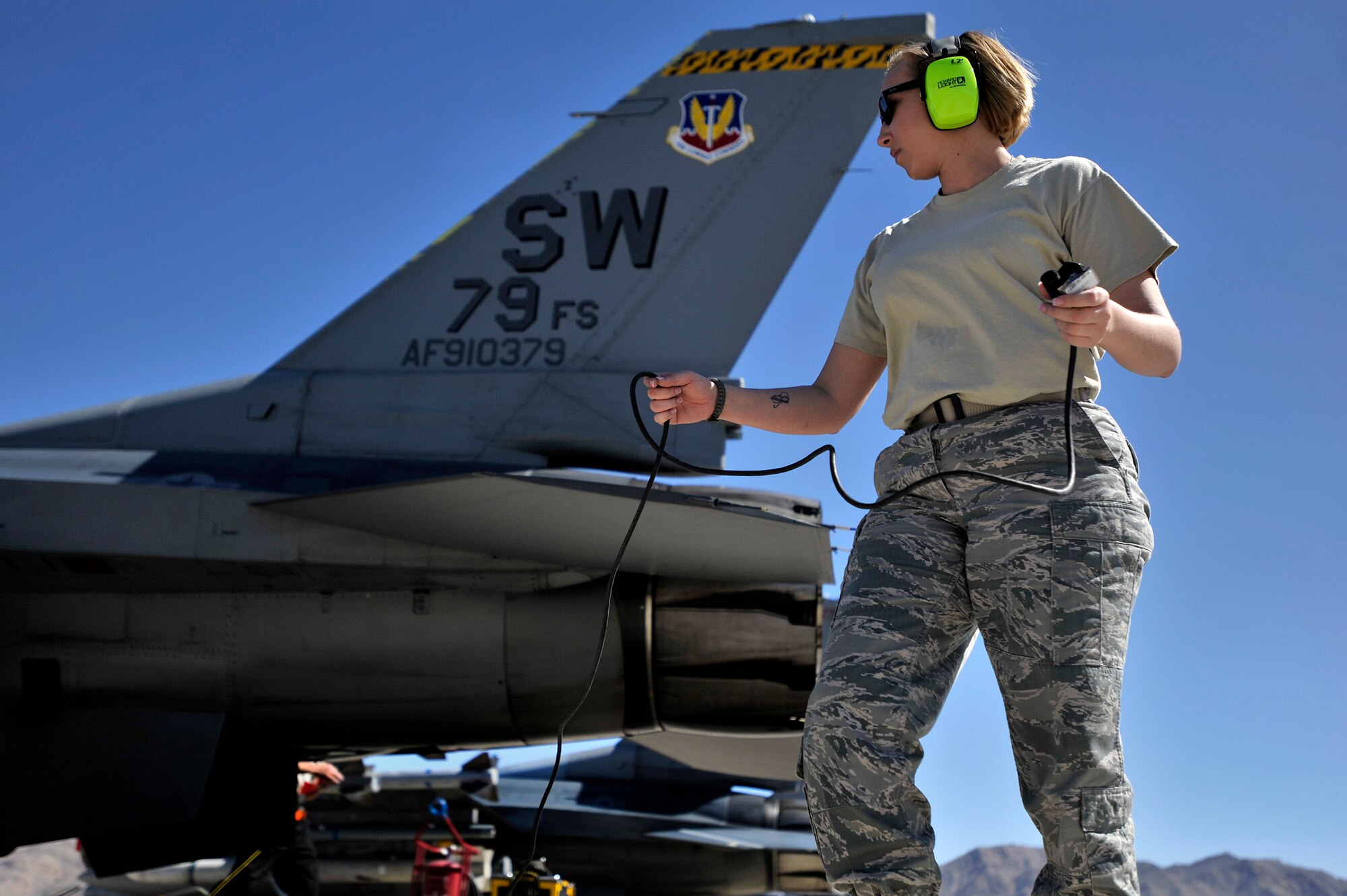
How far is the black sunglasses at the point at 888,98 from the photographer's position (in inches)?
70.6

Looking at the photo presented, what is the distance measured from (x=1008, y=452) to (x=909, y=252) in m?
0.39

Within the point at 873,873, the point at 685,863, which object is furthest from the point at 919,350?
the point at 685,863

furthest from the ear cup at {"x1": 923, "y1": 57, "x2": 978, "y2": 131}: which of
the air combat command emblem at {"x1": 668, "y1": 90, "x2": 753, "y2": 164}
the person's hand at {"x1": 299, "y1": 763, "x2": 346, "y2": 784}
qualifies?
the person's hand at {"x1": 299, "y1": 763, "x2": 346, "y2": 784}

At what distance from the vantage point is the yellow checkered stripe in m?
4.79

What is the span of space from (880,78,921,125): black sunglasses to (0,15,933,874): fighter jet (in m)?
1.98

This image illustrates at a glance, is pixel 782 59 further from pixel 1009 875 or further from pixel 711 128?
pixel 1009 875

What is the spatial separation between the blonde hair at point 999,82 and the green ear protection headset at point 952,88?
0.02 meters

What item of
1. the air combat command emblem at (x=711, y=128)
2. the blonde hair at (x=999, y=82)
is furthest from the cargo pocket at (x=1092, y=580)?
the air combat command emblem at (x=711, y=128)

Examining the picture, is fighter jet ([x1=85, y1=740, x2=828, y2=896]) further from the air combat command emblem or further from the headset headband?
the headset headband

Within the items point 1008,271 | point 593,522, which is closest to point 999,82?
point 1008,271

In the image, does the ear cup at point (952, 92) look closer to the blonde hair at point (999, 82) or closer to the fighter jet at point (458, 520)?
the blonde hair at point (999, 82)

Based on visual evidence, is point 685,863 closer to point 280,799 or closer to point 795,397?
point 280,799

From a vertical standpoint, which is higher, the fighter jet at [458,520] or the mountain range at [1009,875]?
the fighter jet at [458,520]

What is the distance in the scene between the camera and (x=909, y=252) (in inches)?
70.1
